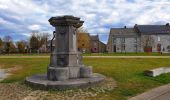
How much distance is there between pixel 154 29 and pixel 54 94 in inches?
3136

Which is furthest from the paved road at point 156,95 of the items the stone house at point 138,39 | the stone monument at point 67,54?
the stone house at point 138,39

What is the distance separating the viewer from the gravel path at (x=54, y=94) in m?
8.92

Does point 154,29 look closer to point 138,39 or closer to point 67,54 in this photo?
point 138,39

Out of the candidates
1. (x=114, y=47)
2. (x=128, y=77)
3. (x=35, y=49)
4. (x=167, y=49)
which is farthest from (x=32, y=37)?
(x=128, y=77)

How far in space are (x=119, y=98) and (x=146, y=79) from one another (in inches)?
162

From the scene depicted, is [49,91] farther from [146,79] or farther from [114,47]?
[114,47]

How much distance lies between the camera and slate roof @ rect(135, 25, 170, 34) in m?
84.7

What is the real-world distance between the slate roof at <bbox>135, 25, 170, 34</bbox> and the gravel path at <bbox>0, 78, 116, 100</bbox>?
252ft

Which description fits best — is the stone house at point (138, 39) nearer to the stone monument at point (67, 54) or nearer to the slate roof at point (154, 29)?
the slate roof at point (154, 29)

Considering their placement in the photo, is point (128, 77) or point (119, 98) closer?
point (119, 98)

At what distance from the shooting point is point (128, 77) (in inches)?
508

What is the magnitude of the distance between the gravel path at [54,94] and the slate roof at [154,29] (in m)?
76.7

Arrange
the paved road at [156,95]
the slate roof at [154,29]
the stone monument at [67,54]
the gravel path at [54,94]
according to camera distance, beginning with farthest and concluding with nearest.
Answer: the slate roof at [154,29]
the stone monument at [67,54]
the paved road at [156,95]
the gravel path at [54,94]

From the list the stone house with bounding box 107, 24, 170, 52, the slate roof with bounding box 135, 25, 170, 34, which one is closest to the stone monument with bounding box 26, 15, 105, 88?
the stone house with bounding box 107, 24, 170, 52
